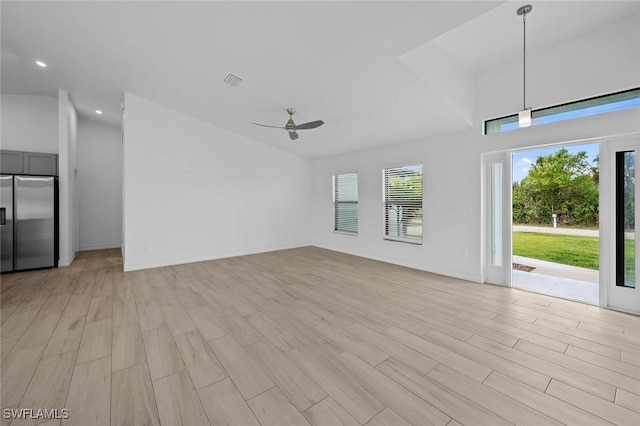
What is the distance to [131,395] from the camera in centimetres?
164

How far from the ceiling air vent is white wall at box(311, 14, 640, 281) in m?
3.20

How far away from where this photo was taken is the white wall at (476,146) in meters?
2.91

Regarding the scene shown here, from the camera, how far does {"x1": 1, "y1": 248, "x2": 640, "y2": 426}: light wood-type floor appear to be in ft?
5.01

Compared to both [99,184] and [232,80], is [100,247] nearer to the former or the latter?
[99,184]

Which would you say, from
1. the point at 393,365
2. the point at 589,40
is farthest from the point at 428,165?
the point at 393,365

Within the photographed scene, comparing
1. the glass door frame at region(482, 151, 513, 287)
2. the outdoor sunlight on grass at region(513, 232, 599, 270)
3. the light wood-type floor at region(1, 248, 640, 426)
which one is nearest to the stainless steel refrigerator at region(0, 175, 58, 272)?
the light wood-type floor at region(1, 248, 640, 426)

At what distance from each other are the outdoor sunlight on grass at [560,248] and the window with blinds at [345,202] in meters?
3.38

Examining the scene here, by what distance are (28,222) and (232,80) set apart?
4.89 metres

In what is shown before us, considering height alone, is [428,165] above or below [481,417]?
above

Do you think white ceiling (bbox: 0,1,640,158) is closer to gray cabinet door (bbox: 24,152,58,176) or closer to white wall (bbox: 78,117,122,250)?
gray cabinet door (bbox: 24,152,58,176)

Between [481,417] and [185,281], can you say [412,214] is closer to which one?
[481,417]

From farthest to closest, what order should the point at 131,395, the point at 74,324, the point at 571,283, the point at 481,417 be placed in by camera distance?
→ the point at 571,283 → the point at 74,324 → the point at 131,395 → the point at 481,417

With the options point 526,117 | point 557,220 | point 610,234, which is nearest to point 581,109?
point 526,117

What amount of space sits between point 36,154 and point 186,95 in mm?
3597
